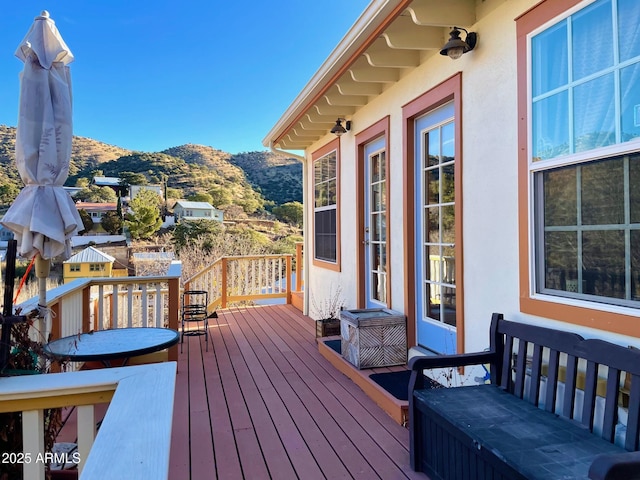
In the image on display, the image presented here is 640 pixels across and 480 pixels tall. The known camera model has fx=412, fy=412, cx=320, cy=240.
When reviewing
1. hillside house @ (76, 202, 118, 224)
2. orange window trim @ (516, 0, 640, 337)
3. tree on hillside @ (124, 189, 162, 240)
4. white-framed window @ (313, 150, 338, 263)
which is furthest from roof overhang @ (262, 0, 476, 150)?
hillside house @ (76, 202, 118, 224)

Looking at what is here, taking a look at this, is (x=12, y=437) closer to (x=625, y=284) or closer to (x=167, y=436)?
(x=167, y=436)

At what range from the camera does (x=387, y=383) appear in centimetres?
311

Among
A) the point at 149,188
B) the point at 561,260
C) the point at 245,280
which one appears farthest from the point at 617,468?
the point at 149,188

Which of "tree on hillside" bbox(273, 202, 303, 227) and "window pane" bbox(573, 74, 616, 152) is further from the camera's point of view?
"tree on hillside" bbox(273, 202, 303, 227)

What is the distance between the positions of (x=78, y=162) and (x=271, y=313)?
2985 centimetres

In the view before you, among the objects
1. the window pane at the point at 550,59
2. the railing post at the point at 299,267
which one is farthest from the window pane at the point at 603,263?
the railing post at the point at 299,267

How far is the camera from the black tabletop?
229 centimetres

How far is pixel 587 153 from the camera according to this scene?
1.85 metres

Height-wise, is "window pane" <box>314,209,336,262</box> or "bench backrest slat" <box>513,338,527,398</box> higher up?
"window pane" <box>314,209,336,262</box>

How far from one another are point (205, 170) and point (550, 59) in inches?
1291

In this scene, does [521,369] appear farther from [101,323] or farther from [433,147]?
[101,323]

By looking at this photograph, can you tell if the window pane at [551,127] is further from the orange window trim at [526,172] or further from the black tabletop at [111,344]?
the black tabletop at [111,344]

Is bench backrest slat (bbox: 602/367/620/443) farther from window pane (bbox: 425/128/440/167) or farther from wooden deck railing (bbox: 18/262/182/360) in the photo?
wooden deck railing (bbox: 18/262/182/360)

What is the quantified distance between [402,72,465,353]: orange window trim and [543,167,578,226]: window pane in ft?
2.36
